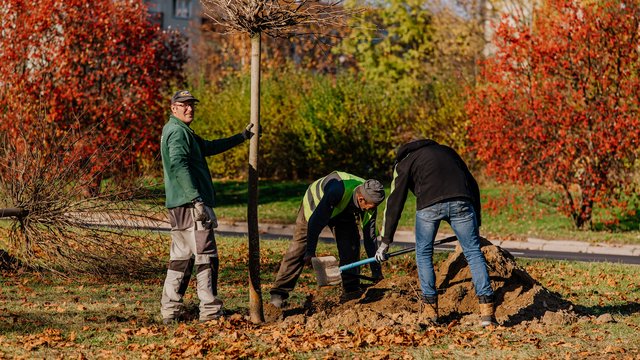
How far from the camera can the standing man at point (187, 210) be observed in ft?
25.0

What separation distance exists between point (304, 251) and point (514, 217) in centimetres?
1061

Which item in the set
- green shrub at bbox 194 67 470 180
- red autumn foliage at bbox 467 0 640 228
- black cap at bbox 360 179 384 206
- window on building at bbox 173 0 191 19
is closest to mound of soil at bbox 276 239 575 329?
black cap at bbox 360 179 384 206

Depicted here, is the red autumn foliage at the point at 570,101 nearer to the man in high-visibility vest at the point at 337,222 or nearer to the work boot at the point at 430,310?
the man in high-visibility vest at the point at 337,222

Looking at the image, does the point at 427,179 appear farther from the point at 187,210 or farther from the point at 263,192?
the point at 263,192

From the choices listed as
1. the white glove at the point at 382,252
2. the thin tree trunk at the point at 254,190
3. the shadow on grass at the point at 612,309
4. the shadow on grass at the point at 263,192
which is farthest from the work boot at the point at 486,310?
the shadow on grass at the point at 263,192

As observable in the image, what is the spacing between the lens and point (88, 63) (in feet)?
62.9

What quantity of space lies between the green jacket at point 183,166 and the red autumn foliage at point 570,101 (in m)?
9.70

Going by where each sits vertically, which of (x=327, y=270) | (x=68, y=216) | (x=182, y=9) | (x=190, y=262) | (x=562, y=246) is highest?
(x=182, y=9)

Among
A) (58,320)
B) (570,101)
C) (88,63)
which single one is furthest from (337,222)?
(88,63)

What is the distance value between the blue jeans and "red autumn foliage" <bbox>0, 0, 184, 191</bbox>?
1060 cm

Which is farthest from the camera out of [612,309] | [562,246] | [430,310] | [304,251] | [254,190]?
[562,246]

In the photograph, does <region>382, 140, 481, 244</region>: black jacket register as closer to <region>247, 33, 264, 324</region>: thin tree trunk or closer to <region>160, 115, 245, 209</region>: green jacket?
<region>247, 33, 264, 324</region>: thin tree trunk

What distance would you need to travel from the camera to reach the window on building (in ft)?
219

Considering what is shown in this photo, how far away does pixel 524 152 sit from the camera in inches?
658
